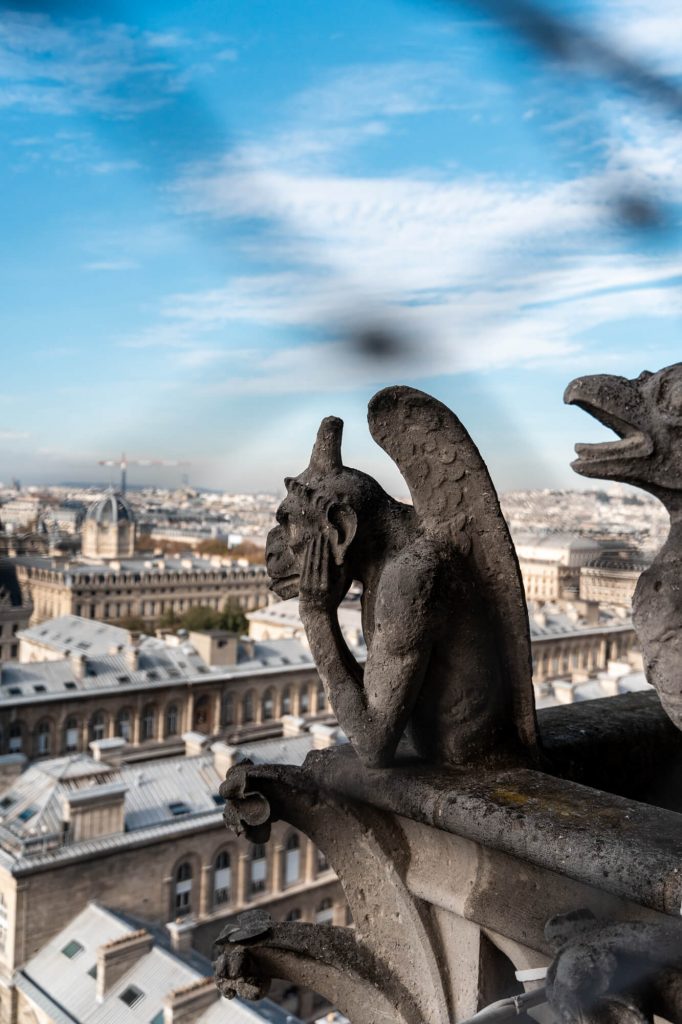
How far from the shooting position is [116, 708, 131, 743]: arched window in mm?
33406

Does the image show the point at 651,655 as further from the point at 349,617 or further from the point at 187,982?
the point at 349,617

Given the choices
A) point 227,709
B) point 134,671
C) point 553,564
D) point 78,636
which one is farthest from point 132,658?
point 553,564

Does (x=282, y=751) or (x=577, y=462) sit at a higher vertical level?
(x=577, y=462)

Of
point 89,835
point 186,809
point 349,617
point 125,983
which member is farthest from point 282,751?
point 349,617

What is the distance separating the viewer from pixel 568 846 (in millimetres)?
2607

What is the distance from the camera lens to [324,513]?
3420 millimetres

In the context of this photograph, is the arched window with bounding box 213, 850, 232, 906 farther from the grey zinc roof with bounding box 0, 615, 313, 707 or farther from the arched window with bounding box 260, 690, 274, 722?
the arched window with bounding box 260, 690, 274, 722

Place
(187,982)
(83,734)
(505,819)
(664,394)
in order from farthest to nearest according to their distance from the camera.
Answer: (83,734) < (187,982) < (505,819) < (664,394)

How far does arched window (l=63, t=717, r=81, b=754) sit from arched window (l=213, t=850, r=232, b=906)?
1058 cm

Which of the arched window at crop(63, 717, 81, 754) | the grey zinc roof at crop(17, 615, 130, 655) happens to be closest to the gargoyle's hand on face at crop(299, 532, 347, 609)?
the arched window at crop(63, 717, 81, 754)

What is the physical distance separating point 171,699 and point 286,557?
106 feet

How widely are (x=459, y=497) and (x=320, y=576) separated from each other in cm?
55

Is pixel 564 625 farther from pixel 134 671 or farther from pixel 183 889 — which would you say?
pixel 183 889

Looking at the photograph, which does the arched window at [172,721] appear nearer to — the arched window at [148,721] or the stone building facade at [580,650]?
the arched window at [148,721]
